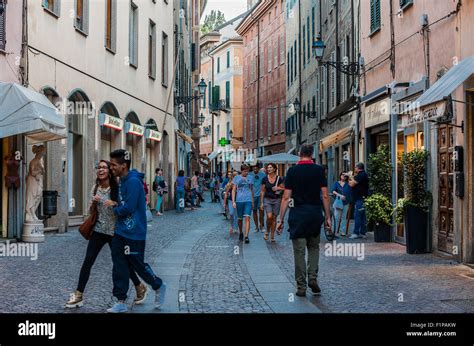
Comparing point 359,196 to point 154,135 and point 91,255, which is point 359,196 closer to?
point 91,255

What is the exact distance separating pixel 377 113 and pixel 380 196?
358 centimetres

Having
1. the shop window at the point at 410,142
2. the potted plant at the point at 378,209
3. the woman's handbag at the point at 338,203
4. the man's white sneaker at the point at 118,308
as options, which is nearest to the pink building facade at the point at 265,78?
the woman's handbag at the point at 338,203

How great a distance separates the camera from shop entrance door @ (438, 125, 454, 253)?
14.6m

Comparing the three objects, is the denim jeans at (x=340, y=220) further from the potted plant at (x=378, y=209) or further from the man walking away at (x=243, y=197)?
the man walking away at (x=243, y=197)

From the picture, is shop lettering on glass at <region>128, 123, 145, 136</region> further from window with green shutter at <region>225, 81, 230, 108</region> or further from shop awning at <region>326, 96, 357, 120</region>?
window with green shutter at <region>225, 81, 230, 108</region>

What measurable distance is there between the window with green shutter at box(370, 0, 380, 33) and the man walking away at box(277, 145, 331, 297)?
10.8 meters

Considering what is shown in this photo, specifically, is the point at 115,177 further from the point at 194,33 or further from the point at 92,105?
the point at 194,33

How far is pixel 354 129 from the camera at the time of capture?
987 inches

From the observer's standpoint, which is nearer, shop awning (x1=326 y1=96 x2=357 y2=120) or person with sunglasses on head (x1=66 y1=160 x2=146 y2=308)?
person with sunglasses on head (x1=66 y1=160 x2=146 y2=308)

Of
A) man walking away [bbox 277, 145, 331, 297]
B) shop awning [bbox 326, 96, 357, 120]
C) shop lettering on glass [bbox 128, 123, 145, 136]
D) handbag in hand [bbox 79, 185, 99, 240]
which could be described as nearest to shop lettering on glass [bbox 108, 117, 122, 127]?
shop lettering on glass [bbox 128, 123, 145, 136]

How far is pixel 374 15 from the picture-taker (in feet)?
69.2

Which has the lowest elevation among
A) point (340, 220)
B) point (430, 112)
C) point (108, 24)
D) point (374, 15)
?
point (340, 220)

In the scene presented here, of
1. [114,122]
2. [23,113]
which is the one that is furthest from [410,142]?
[114,122]
